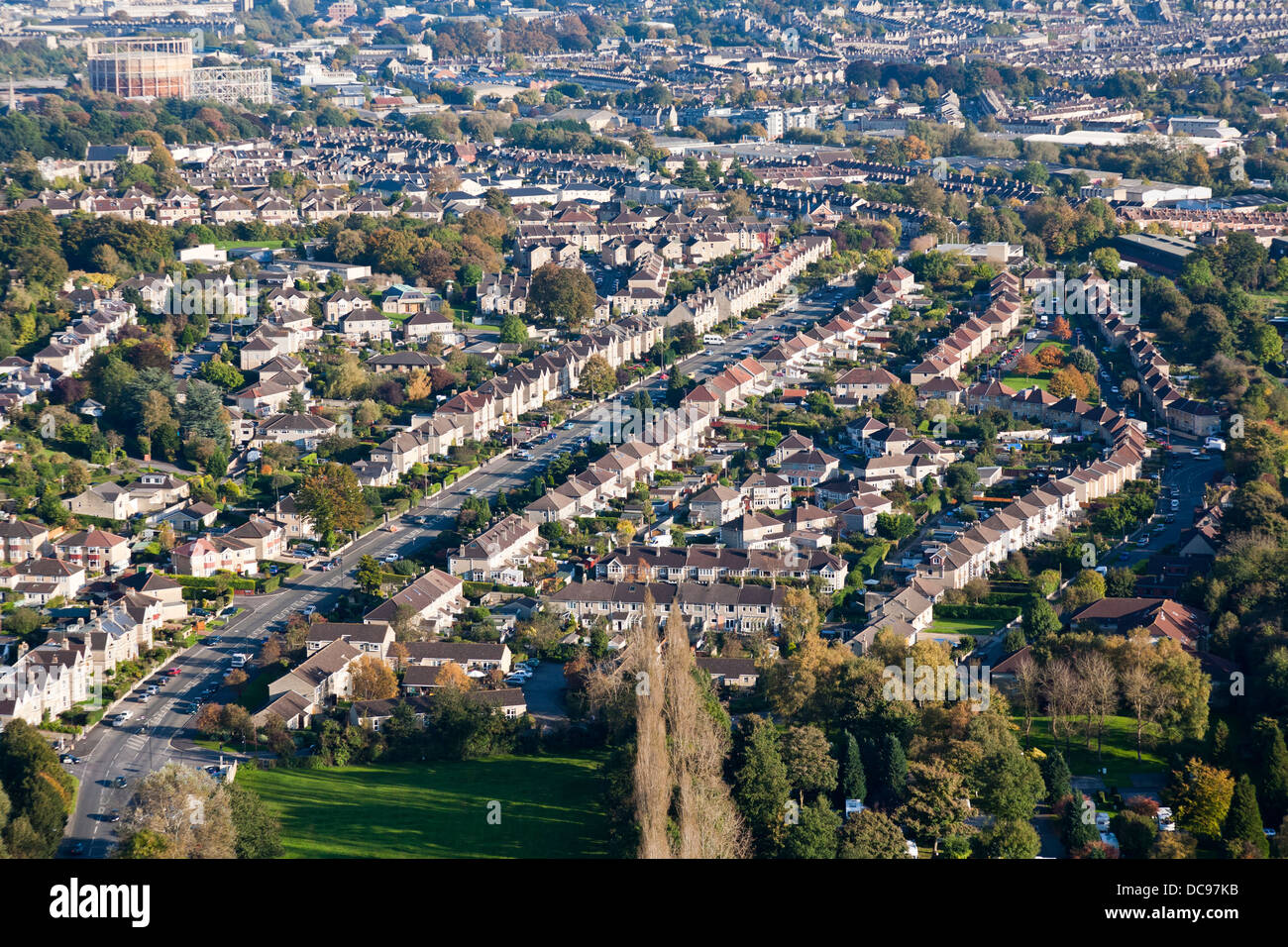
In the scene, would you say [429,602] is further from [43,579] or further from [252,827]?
[252,827]

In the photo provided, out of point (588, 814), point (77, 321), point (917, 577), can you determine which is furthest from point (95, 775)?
point (77, 321)

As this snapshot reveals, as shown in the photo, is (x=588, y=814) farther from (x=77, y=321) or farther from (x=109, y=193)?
(x=109, y=193)

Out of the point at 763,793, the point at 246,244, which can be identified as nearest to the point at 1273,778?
the point at 763,793

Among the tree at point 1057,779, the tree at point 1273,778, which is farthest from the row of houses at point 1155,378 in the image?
the tree at point 1057,779

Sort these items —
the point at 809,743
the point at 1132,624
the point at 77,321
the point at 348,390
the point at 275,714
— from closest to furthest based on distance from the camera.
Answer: the point at 809,743 → the point at 275,714 → the point at 1132,624 → the point at 348,390 → the point at 77,321

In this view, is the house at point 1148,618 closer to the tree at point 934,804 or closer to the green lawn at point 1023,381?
the tree at point 934,804

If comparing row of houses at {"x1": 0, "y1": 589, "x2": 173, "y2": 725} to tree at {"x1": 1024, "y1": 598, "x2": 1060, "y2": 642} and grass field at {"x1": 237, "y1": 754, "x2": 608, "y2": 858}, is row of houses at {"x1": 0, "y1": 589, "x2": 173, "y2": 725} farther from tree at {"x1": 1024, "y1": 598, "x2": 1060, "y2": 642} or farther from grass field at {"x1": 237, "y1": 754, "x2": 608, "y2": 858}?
tree at {"x1": 1024, "y1": 598, "x2": 1060, "y2": 642}
